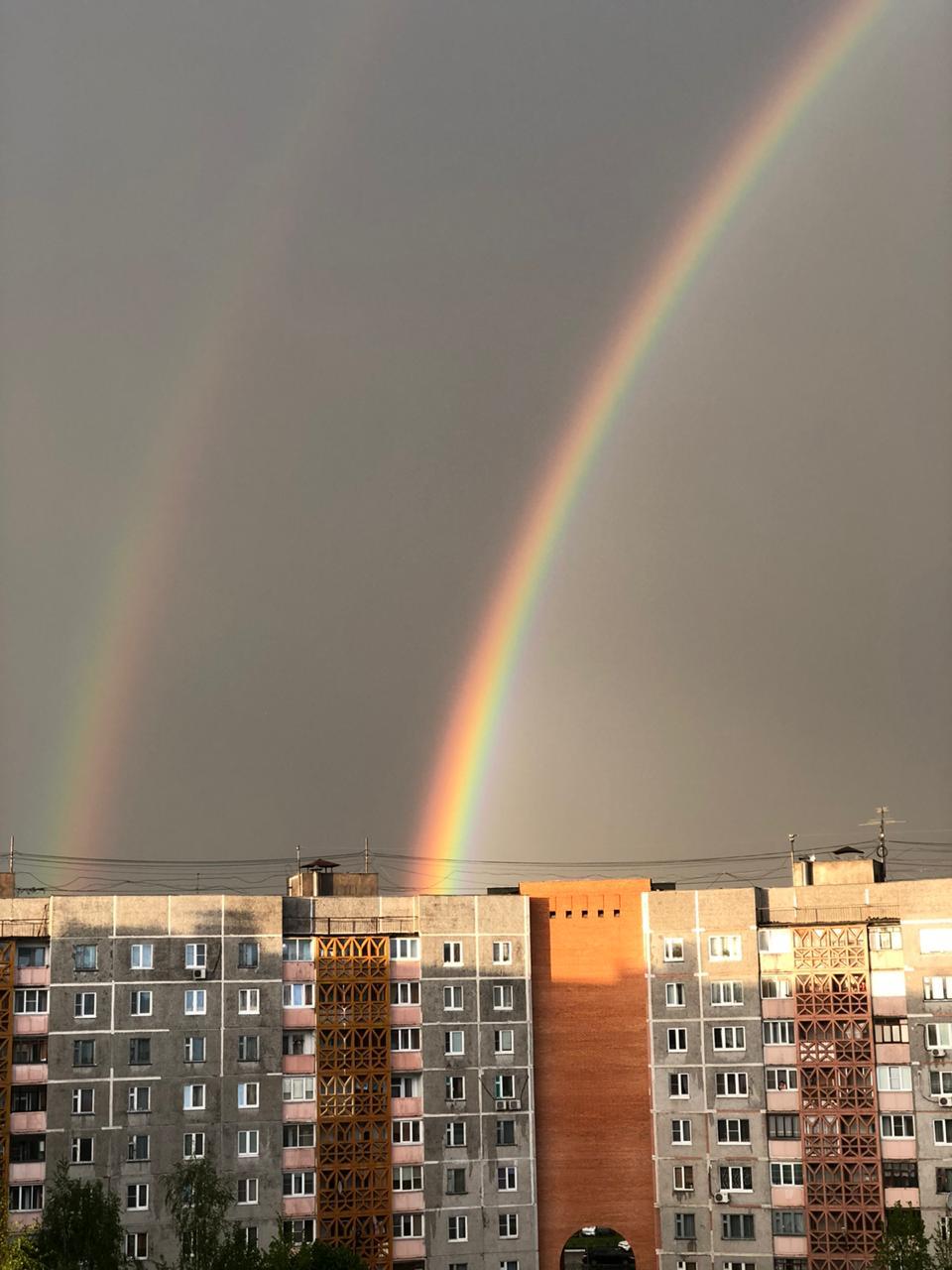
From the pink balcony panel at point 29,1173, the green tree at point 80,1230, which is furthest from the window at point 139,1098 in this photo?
the green tree at point 80,1230

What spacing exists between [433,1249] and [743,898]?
752 inches

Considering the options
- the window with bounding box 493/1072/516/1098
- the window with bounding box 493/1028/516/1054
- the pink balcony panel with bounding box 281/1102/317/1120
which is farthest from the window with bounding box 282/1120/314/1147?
the window with bounding box 493/1028/516/1054

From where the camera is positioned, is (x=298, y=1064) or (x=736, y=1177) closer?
(x=298, y=1064)

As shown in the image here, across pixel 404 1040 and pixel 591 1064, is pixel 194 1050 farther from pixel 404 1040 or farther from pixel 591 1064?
pixel 591 1064

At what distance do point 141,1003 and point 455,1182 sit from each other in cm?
1471

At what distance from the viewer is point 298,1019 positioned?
72562 mm

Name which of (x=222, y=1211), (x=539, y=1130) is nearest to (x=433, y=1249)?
(x=539, y=1130)

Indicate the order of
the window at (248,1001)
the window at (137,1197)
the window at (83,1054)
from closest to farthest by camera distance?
the window at (137,1197) → the window at (83,1054) → the window at (248,1001)

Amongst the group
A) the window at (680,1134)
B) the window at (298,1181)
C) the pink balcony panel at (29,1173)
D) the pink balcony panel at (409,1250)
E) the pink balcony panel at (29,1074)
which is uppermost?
the pink balcony panel at (29,1074)

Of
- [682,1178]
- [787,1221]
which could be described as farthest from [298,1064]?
[787,1221]

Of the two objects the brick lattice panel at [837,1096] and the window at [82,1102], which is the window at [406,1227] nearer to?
the window at [82,1102]

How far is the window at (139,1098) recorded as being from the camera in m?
69.9

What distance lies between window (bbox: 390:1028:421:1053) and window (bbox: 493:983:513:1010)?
141 inches

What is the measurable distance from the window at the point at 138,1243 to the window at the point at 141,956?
10085mm
